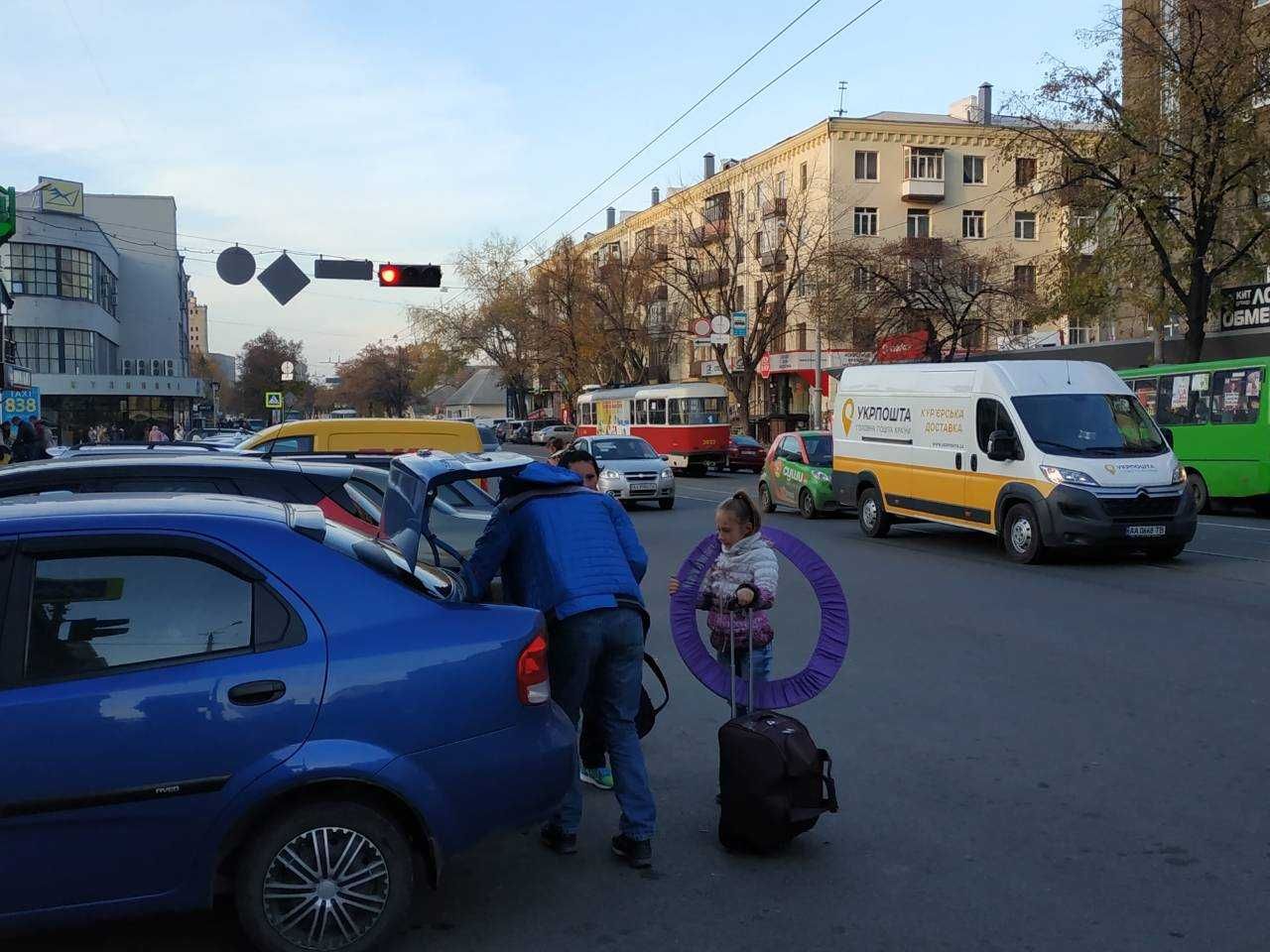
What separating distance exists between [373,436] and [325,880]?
25.0 feet

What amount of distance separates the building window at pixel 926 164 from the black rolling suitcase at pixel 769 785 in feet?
177

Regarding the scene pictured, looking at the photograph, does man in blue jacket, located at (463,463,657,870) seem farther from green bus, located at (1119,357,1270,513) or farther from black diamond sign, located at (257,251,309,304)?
black diamond sign, located at (257,251,309,304)

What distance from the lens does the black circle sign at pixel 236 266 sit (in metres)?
23.8

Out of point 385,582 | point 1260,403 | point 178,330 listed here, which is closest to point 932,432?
point 1260,403

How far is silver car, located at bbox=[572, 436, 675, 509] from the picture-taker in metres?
23.9

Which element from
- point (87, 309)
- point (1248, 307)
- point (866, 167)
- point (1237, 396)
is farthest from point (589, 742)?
point (87, 309)

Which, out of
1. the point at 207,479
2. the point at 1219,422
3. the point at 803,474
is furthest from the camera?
the point at 803,474

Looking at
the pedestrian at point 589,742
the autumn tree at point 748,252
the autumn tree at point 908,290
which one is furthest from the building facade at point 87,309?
the pedestrian at point 589,742

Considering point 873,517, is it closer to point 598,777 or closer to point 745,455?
point 598,777

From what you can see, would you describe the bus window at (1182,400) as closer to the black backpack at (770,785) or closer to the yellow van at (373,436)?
the yellow van at (373,436)

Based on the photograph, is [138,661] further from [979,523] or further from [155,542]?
[979,523]

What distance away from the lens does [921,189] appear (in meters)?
55.3

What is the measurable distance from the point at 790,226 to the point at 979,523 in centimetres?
3703

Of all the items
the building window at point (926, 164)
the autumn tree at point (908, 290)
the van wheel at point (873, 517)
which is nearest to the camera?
the van wheel at point (873, 517)
